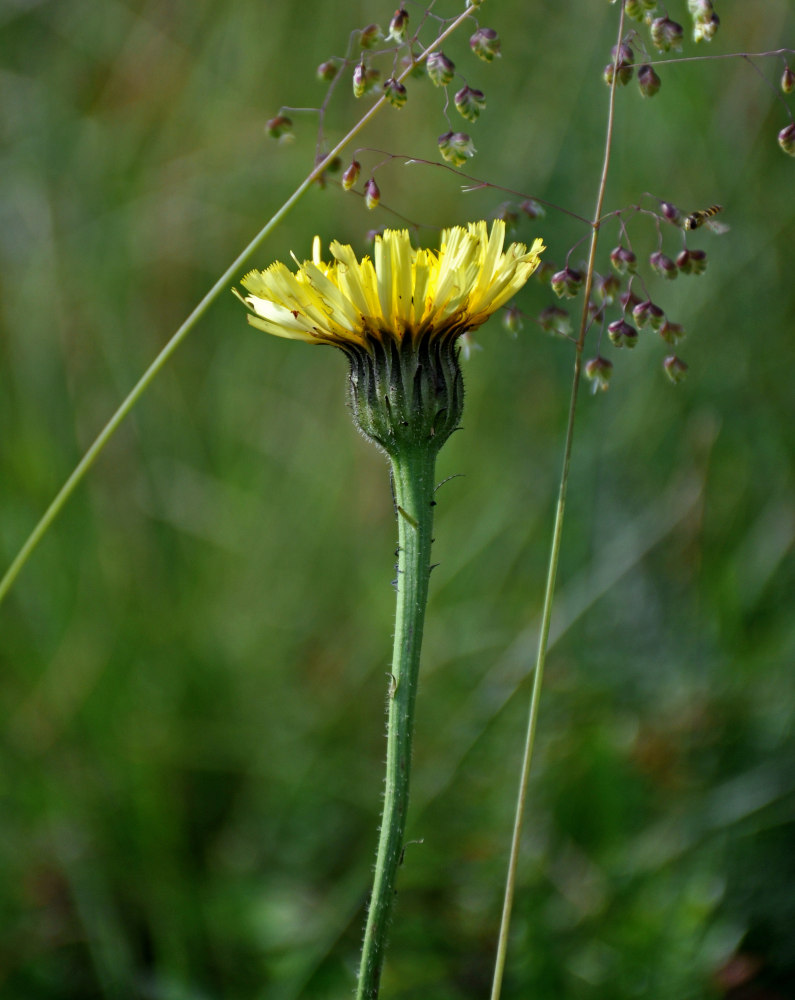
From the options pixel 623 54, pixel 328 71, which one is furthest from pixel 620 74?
pixel 328 71

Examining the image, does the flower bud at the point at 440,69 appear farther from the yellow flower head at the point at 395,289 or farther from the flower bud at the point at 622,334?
the flower bud at the point at 622,334

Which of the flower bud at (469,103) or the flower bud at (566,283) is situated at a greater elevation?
the flower bud at (469,103)

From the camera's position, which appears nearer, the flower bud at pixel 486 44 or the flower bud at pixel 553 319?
the flower bud at pixel 486 44

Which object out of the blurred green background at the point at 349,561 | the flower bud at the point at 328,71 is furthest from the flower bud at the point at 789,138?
the blurred green background at the point at 349,561

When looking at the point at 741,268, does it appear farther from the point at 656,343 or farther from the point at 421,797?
the point at 421,797

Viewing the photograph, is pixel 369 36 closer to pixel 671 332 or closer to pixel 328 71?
pixel 328 71

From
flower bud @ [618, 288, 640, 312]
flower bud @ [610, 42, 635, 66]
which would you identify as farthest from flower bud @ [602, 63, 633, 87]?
flower bud @ [618, 288, 640, 312]

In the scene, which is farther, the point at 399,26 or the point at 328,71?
the point at 328,71
